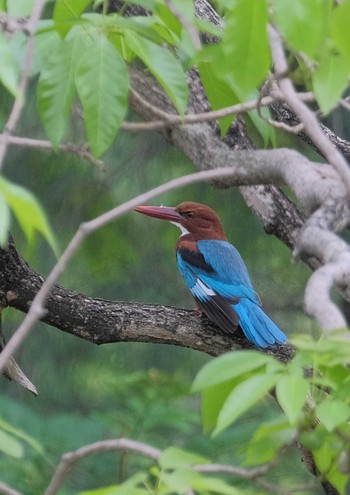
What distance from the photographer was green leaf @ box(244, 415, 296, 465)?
959mm

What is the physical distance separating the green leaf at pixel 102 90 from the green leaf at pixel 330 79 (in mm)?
309

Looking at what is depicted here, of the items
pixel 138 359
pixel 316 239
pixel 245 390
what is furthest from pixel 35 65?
pixel 138 359

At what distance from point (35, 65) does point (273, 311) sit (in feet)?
8.84

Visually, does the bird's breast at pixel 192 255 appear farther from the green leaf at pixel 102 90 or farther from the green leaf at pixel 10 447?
the green leaf at pixel 10 447

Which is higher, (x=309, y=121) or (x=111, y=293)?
(x=309, y=121)

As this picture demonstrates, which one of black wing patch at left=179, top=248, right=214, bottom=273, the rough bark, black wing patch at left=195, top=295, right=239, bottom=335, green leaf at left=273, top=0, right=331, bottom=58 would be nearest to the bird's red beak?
black wing patch at left=179, top=248, right=214, bottom=273

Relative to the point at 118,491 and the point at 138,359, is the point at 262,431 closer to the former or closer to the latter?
the point at 118,491

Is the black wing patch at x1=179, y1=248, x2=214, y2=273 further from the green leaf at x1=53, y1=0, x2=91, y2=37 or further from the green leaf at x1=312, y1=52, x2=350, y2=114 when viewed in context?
the green leaf at x1=312, y1=52, x2=350, y2=114

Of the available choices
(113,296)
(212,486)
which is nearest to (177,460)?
(212,486)

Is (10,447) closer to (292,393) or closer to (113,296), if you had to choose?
(292,393)

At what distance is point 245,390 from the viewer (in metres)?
0.90

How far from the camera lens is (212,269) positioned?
310 cm

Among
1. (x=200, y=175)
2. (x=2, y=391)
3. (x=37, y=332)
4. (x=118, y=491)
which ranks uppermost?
(x=200, y=175)

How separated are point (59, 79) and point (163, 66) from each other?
0.14 metres
